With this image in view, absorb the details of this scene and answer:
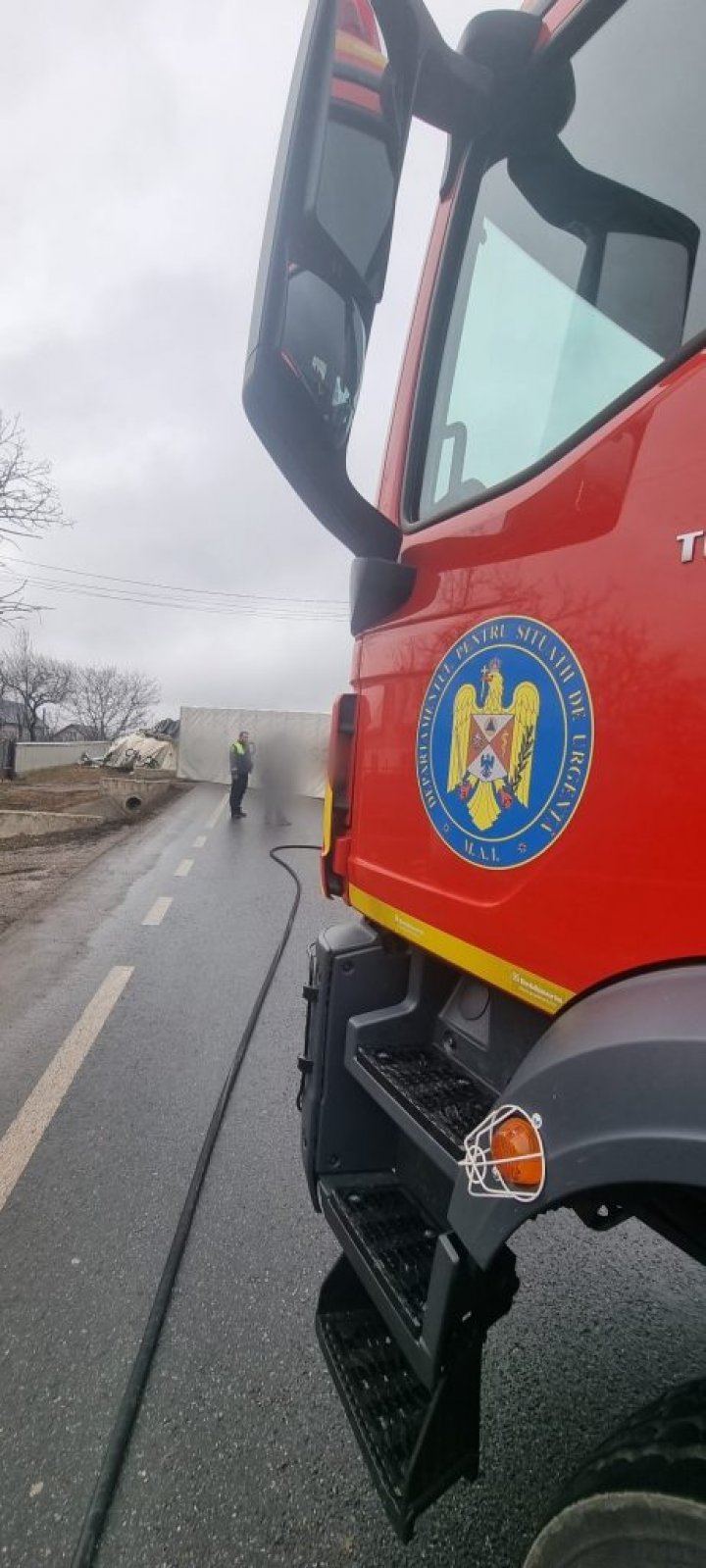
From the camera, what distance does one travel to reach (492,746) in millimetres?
1404

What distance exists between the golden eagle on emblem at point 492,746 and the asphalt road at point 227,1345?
5.60ft

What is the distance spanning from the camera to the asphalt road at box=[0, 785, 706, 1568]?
1.75 metres

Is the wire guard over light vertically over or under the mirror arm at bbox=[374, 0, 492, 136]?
under

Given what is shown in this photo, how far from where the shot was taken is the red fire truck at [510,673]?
1056 millimetres

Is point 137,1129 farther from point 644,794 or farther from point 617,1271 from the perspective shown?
point 644,794

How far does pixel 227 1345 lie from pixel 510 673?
2183 mm

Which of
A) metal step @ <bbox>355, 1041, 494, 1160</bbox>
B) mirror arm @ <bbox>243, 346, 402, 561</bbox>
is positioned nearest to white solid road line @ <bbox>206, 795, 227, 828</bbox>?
metal step @ <bbox>355, 1041, 494, 1160</bbox>

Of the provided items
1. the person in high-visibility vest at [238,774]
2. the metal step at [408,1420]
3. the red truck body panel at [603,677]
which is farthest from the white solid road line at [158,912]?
the person in high-visibility vest at [238,774]

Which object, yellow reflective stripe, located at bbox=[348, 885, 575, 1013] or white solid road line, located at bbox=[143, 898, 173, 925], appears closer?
yellow reflective stripe, located at bbox=[348, 885, 575, 1013]

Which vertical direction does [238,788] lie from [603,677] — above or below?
below

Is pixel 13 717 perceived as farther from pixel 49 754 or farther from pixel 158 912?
pixel 158 912

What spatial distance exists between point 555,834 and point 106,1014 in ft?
14.4

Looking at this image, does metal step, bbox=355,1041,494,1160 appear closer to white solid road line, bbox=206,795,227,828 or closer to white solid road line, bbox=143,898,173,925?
white solid road line, bbox=143,898,173,925

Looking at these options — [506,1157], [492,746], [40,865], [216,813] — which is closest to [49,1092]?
[506,1157]
